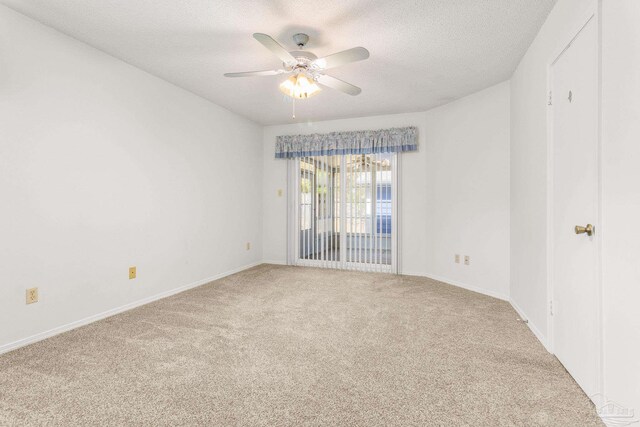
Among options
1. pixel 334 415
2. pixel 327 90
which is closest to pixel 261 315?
pixel 334 415

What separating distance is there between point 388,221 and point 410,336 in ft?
8.24

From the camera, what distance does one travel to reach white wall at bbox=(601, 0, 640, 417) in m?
1.23

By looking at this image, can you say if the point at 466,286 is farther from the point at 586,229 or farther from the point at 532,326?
the point at 586,229

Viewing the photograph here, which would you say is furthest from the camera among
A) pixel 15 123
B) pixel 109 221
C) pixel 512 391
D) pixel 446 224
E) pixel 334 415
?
pixel 446 224

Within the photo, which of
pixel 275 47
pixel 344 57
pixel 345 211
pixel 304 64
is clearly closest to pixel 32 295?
pixel 275 47

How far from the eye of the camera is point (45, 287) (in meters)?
2.38

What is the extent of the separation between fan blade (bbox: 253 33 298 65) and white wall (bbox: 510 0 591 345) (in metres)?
1.76

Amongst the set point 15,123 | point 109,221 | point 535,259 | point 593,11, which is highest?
point 593,11

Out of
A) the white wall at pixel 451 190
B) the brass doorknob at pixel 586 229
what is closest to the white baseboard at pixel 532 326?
the white wall at pixel 451 190

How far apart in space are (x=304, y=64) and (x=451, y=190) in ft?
8.56

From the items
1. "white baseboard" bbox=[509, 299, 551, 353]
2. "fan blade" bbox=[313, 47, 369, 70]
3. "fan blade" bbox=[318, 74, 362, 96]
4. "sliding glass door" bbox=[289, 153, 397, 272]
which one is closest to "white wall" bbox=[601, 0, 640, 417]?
"white baseboard" bbox=[509, 299, 551, 353]

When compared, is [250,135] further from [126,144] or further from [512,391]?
[512,391]

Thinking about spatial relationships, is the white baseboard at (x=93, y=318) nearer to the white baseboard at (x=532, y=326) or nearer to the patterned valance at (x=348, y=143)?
the patterned valance at (x=348, y=143)

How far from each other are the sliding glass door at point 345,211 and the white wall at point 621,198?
324 cm
